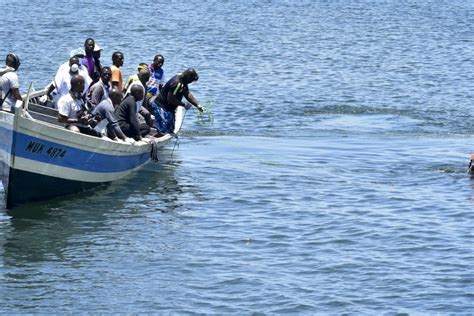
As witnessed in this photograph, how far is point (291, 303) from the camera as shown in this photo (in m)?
16.2

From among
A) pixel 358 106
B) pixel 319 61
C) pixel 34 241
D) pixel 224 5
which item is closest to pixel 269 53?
pixel 319 61

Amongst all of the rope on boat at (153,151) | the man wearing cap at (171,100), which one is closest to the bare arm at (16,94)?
the rope on boat at (153,151)

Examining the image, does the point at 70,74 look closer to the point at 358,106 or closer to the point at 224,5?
the point at 358,106

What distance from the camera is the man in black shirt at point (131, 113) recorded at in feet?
72.5

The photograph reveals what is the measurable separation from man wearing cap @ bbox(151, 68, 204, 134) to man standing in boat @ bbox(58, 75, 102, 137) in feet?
12.2

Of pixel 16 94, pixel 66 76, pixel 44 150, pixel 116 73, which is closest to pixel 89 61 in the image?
pixel 116 73

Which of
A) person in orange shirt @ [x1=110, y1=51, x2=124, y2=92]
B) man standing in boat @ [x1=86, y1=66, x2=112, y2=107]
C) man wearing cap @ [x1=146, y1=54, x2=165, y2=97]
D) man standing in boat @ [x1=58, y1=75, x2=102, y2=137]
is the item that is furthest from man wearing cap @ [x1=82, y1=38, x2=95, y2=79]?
man standing in boat @ [x1=58, y1=75, x2=102, y2=137]

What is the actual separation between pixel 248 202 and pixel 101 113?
3.22 m

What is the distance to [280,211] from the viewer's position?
2147cm

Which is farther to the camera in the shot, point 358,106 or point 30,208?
point 358,106

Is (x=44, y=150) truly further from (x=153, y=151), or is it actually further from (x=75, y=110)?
(x=153, y=151)

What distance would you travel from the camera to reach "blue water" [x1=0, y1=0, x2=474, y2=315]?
1667 cm

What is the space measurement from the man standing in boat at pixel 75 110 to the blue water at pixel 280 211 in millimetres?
1461

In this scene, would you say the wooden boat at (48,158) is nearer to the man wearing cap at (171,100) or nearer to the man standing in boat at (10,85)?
the man standing in boat at (10,85)
